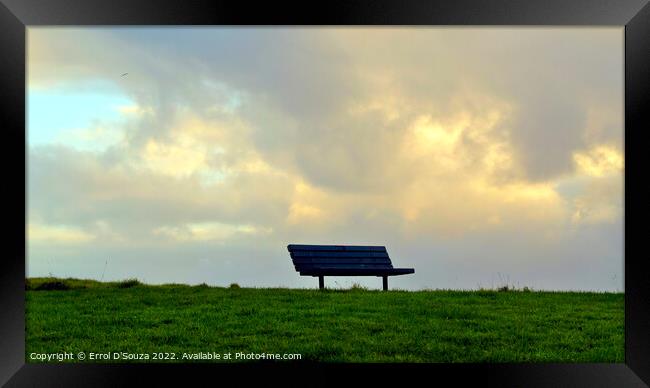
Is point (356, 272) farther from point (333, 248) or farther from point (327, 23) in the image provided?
point (327, 23)

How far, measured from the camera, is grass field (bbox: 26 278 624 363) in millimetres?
5492

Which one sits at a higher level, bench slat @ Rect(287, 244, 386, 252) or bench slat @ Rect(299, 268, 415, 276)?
bench slat @ Rect(287, 244, 386, 252)

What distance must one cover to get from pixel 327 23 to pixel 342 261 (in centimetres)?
584

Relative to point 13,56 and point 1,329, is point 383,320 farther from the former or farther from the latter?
point 13,56

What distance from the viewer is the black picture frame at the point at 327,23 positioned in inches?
148

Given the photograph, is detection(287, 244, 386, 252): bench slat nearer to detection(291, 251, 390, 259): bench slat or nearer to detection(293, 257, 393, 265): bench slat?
detection(291, 251, 390, 259): bench slat

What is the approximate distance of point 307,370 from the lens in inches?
167

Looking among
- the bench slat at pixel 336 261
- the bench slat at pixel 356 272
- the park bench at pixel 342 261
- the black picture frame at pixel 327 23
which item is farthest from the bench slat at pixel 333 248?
the black picture frame at pixel 327 23

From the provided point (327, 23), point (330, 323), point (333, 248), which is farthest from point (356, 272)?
point (327, 23)

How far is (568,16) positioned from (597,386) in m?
2.24

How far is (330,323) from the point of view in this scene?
637cm

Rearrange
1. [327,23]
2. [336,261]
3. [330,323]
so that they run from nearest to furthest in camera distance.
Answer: [327,23] → [330,323] → [336,261]

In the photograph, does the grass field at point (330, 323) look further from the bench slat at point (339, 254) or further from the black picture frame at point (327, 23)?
the black picture frame at point (327, 23)

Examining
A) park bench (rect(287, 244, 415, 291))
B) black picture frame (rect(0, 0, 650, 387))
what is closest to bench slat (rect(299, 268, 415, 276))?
park bench (rect(287, 244, 415, 291))
